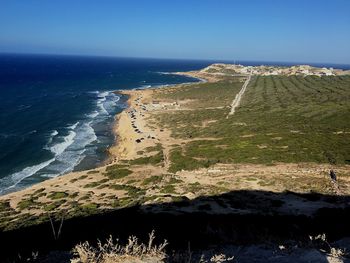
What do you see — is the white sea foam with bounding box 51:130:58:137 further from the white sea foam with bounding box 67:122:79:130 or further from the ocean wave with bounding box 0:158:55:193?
the ocean wave with bounding box 0:158:55:193

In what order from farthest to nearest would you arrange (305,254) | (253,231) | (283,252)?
1. (253,231)
2. (283,252)
3. (305,254)

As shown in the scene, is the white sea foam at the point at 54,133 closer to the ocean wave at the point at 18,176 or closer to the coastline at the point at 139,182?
the coastline at the point at 139,182

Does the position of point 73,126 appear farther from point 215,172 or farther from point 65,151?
point 215,172

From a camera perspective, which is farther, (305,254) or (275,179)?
(275,179)

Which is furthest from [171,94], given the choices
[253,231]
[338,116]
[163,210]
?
[253,231]

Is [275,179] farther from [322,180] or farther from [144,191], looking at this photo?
[144,191]

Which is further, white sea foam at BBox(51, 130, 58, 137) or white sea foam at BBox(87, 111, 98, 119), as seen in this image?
white sea foam at BBox(87, 111, 98, 119)

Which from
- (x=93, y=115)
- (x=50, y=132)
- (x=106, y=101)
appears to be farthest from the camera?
(x=106, y=101)

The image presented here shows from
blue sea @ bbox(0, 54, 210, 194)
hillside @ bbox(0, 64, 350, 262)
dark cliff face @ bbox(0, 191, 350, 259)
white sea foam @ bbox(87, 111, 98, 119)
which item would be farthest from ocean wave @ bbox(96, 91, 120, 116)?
dark cliff face @ bbox(0, 191, 350, 259)

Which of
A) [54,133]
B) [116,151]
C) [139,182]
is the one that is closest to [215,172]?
[139,182]
